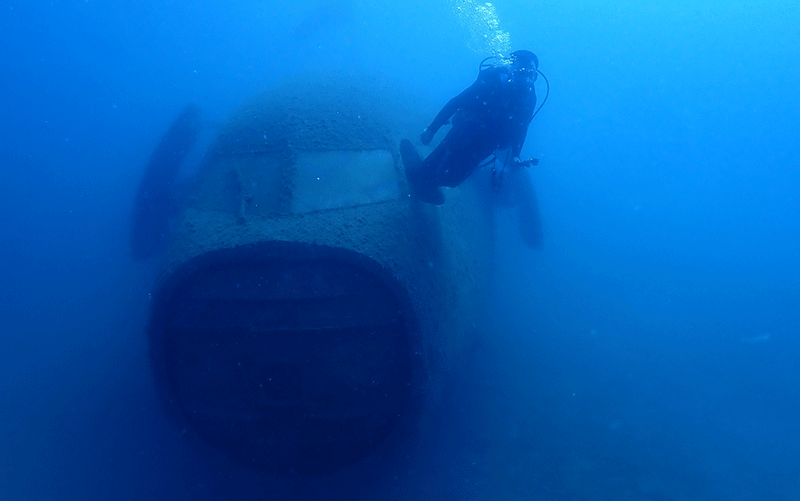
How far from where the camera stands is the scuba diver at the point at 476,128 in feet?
14.3

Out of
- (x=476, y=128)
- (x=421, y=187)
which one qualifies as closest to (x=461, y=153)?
(x=476, y=128)

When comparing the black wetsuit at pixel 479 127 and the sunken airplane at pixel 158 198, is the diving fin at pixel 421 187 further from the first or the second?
the sunken airplane at pixel 158 198

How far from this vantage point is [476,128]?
4.34 m

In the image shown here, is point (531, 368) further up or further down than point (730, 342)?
further up

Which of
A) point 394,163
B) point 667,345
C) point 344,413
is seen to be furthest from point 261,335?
point 667,345

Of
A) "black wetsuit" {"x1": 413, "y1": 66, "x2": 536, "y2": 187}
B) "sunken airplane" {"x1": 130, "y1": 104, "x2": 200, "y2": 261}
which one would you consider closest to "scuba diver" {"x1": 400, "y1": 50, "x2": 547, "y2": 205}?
"black wetsuit" {"x1": 413, "y1": 66, "x2": 536, "y2": 187}

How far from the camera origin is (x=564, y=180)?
33438mm

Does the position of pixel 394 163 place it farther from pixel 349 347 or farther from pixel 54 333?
pixel 54 333

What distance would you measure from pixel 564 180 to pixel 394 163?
31.9 m

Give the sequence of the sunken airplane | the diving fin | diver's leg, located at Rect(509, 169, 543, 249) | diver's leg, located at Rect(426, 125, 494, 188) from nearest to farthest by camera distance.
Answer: diver's leg, located at Rect(426, 125, 494, 188)
the diving fin
the sunken airplane
diver's leg, located at Rect(509, 169, 543, 249)

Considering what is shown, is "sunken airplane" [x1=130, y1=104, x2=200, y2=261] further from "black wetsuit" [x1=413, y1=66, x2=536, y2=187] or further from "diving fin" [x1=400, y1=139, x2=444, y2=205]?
"black wetsuit" [x1=413, y1=66, x2=536, y2=187]

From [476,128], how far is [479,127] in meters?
0.03

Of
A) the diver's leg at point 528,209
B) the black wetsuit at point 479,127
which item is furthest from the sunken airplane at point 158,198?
the diver's leg at point 528,209

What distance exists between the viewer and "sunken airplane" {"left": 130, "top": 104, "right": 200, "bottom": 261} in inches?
241
